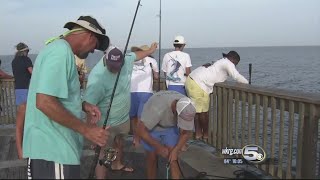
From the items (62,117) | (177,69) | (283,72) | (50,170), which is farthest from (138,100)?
(283,72)

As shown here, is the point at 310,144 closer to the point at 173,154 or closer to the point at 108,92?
the point at 173,154

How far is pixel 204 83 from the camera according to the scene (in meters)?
6.95

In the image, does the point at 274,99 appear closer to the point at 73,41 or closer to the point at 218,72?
the point at 218,72

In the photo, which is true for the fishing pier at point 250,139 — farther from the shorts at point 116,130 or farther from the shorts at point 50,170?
the shorts at point 50,170

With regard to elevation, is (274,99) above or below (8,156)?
above

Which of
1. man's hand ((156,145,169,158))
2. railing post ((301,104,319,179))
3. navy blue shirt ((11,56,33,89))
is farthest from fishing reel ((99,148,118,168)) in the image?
navy blue shirt ((11,56,33,89))

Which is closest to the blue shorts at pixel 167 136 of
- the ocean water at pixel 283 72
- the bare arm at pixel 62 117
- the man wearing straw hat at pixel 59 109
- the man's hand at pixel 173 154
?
the man's hand at pixel 173 154

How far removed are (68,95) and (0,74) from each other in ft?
23.0

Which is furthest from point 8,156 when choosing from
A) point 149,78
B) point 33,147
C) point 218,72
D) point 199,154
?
point 33,147

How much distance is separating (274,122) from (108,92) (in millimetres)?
2020

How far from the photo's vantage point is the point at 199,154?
19.1 ft

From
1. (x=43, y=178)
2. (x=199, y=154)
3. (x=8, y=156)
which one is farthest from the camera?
(x=8, y=156)

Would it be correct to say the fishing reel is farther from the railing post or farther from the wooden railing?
the railing post

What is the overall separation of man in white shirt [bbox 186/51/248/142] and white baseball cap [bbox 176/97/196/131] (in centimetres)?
274
